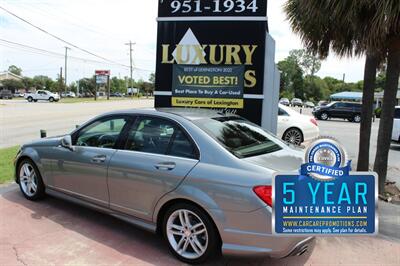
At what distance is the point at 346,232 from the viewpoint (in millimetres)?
3396

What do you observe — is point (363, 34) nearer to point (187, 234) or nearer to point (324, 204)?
point (324, 204)

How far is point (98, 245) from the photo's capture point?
431cm

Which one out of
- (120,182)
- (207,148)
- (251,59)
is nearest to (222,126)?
(207,148)

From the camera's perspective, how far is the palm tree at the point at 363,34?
5.94 meters

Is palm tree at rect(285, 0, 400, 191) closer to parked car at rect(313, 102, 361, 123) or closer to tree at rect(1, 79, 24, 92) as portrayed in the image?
parked car at rect(313, 102, 361, 123)

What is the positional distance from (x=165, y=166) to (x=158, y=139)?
45cm

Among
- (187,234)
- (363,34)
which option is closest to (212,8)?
(363,34)

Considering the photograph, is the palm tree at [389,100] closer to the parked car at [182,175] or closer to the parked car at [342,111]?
the parked car at [182,175]

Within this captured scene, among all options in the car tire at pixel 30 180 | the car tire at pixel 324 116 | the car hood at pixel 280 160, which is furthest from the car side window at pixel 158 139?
the car tire at pixel 324 116

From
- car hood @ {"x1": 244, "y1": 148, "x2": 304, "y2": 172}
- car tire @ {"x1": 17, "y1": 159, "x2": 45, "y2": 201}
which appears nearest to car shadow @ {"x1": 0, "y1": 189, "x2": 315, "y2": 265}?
car tire @ {"x1": 17, "y1": 159, "x2": 45, "y2": 201}

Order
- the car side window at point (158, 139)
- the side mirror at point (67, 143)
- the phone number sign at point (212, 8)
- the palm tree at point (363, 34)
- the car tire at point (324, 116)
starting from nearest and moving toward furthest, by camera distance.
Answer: the car side window at point (158, 139)
the side mirror at point (67, 143)
the palm tree at point (363, 34)
the phone number sign at point (212, 8)
the car tire at point (324, 116)

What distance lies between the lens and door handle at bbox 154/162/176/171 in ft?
13.2

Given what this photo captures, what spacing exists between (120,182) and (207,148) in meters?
1.18

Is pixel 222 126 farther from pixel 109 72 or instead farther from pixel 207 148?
pixel 109 72
